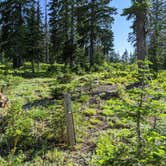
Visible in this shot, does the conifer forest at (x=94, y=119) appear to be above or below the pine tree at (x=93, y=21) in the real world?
below

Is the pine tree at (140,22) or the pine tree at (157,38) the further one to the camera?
the pine tree at (157,38)

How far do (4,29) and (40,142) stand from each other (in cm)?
2327

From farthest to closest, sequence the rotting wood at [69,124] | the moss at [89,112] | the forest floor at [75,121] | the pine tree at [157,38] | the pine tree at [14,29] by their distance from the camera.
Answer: the pine tree at [157,38]
the pine tree at [14,29]
the moss at [89,112]
the rotting wood at [69,124]
the forest floor at [75,121]

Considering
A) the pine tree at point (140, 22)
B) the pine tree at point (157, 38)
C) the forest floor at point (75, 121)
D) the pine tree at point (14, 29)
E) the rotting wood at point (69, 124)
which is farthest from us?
the pine tree at point (157, 38)

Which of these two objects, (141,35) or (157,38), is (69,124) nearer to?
(141,35)

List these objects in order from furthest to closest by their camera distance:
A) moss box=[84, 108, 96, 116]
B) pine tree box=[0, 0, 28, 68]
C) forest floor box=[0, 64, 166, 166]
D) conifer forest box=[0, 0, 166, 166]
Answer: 1. pine tree box=[0, 0, 28, 68]
2. moss box=[84, 108, 96, 116]
3. forest floor box=[0, 64, 166, 166]
4. conifer forest box=[0, 0, 166, 166]

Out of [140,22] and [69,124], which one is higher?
[140,22]

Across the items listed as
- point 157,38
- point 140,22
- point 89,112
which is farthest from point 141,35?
Answer: point 157,38

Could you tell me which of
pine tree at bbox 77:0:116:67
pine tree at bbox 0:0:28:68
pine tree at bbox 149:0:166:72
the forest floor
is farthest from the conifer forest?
pine tree at bbox 149:0:166:72

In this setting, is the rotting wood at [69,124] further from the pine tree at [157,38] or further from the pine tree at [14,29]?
the pine tree at [14,29]

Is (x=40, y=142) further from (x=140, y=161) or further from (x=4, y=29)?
(x=4, y=29)

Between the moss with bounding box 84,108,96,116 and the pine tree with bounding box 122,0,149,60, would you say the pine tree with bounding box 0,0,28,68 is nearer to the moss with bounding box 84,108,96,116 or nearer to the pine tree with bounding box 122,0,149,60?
the pine tree with bounding box 122,0,149,60

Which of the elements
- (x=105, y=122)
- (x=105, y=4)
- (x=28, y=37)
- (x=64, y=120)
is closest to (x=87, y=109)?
(x=105, y=122)

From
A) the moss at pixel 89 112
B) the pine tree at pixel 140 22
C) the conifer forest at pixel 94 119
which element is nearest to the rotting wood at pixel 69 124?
the conifer forest at pixel 94 119
